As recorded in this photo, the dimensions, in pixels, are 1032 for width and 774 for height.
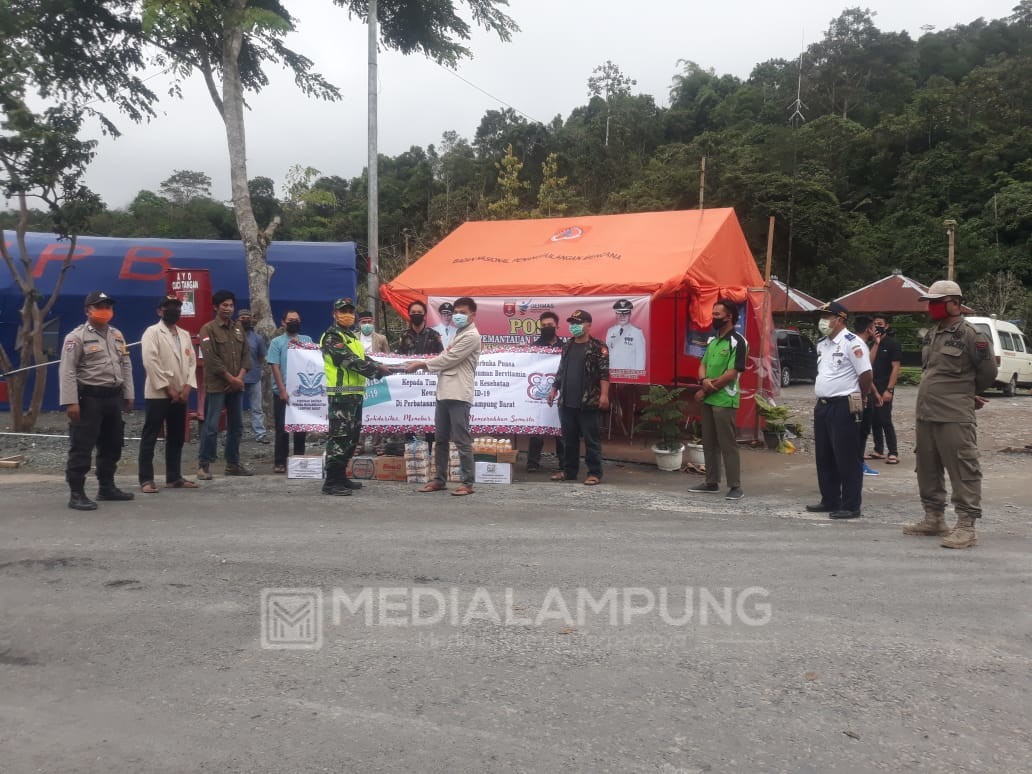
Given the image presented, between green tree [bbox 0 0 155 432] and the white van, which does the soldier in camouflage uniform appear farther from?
the white van

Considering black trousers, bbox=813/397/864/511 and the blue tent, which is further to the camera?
the blue tent

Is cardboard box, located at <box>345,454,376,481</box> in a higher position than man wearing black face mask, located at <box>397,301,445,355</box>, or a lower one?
lower

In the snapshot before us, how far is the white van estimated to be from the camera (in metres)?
21.9

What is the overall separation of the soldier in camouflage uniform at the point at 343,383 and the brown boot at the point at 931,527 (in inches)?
192

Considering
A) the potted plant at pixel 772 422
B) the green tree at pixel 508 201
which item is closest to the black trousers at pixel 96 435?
the potted plant at pixel 772 422

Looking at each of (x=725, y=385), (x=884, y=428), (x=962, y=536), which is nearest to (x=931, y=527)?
(x=962, y=536)

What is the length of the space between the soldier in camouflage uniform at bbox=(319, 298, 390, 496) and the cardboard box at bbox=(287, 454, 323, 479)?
0.94m

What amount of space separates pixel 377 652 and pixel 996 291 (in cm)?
4007

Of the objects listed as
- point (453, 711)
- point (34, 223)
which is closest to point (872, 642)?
point (453, 711)

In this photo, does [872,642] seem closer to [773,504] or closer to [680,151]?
[773,504]

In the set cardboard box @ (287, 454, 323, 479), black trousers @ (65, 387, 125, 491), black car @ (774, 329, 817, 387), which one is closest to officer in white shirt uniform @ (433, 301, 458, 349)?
cardboard box @ (287, 454, 323, 479)

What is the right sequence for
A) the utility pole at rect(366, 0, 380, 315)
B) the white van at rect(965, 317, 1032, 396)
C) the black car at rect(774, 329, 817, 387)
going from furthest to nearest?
the black car at rect(774, 329, 817, 387) → the white van at rect(965, 317, 1032, 396) → the utility pole at rect(366, 0, 380, 315)

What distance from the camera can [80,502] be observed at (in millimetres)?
7559

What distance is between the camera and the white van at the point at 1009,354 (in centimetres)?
2191
